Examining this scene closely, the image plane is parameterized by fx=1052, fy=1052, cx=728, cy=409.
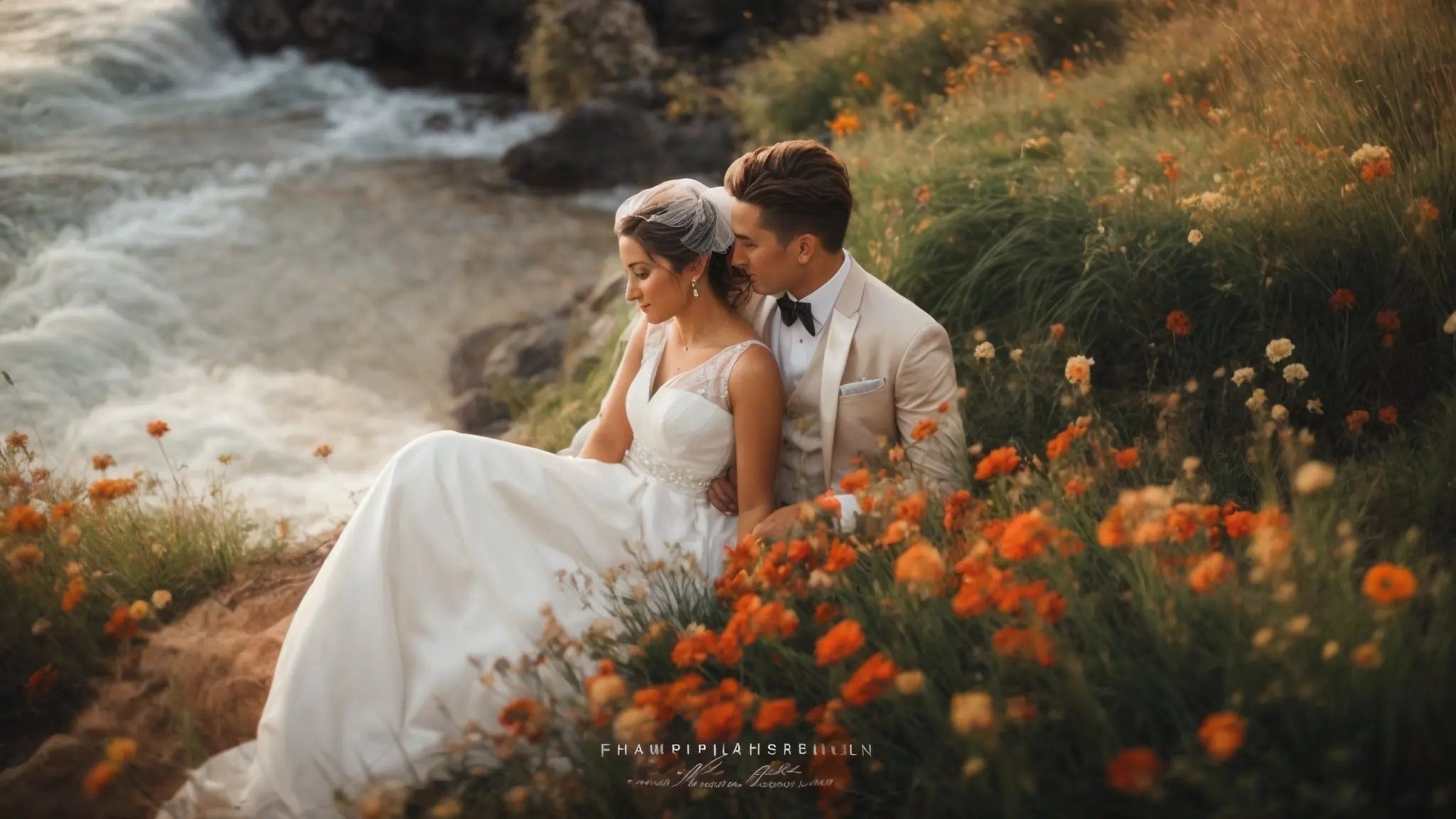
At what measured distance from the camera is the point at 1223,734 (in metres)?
1.53

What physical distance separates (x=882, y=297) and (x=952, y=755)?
1.69 metres

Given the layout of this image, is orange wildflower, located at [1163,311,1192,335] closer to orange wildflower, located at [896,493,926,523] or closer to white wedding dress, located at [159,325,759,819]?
white wedding dress, located at [159,325,759,819]

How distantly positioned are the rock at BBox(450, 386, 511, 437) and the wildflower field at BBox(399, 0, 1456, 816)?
9.17 feet

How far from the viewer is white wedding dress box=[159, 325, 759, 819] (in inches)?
107

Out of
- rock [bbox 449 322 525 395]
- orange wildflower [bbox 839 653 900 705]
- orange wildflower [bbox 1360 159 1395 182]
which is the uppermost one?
orange wildflower [bbox 1360 159 1395 182]

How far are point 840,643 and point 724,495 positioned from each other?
5.04 feet

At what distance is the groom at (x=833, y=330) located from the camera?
329 centimetres

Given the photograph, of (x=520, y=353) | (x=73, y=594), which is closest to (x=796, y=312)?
(x=73, y=594)

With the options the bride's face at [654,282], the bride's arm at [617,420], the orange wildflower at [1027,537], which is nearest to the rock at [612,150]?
the bride's arm at [617,420]

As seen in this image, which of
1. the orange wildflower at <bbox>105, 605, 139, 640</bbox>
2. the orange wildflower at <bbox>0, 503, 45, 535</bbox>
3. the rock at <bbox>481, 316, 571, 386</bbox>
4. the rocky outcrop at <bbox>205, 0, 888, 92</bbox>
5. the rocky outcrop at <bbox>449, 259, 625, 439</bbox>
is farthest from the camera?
the rocky outcrop at <bbox>205, 0, 888, 92</bbox>

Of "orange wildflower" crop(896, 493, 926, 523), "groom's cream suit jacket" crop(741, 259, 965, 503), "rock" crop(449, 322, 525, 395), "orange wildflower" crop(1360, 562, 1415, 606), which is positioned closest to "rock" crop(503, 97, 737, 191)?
"rock" crop(449, 322, 525, 395)

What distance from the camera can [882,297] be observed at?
3391 millimetres

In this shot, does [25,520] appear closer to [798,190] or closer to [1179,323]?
[798,190]

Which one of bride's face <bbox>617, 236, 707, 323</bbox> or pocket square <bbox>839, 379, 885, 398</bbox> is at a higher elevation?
bride's face <bbox>617, 236, 707, 323</bbox>
